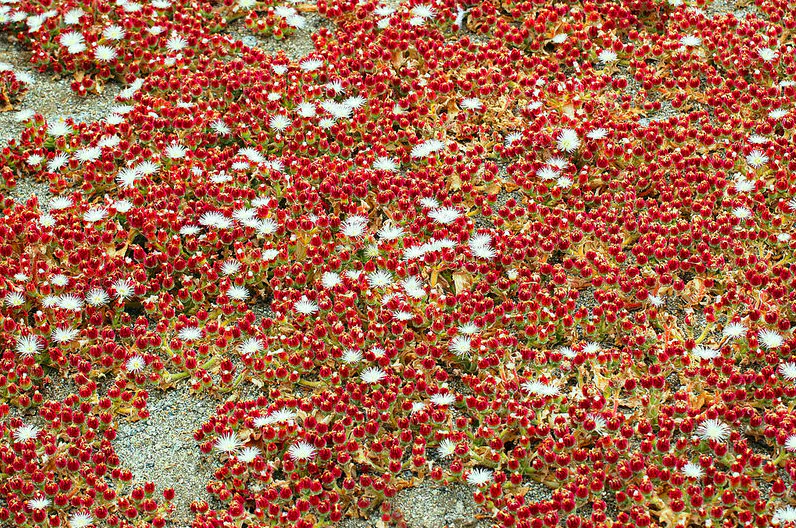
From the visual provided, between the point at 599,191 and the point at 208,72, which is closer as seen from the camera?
the point at 599,191

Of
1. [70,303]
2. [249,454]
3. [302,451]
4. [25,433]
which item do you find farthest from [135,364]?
[302,451]

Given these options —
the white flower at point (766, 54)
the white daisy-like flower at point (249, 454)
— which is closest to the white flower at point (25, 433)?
the white daisy-like flower at point (249, 454)

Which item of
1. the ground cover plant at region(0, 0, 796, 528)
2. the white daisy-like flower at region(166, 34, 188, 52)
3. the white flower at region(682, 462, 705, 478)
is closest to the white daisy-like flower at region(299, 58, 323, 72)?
the ground cover plant at region(0, 0, 796, 528)

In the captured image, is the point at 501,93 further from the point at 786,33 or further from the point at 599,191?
the point at 786,33

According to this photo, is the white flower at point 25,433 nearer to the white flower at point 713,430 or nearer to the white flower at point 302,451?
the white flower at point 302,451

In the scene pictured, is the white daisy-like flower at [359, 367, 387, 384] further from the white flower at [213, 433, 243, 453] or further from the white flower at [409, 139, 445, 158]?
the white flower at [409, 139, 445, 158]

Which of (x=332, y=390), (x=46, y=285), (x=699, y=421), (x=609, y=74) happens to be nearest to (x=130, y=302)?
(x=46, y=285)
